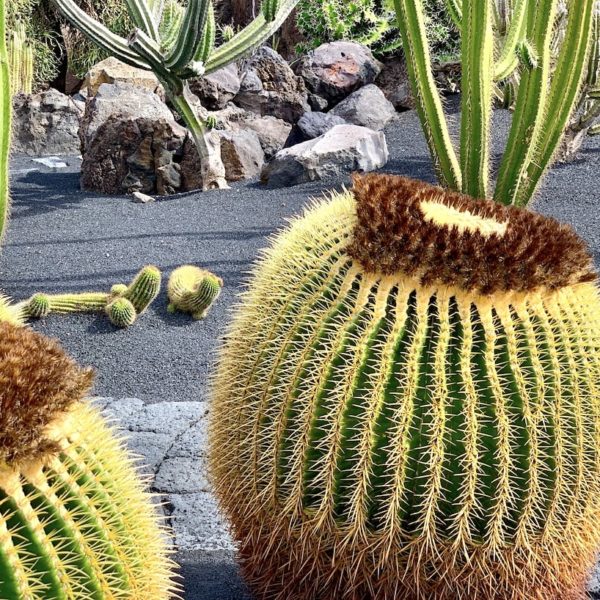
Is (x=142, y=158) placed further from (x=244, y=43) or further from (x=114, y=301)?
(x=114, y=301)

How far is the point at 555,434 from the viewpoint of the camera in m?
1.70

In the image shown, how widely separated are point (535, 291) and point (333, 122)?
748cm

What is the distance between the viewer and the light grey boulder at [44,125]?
426 inches

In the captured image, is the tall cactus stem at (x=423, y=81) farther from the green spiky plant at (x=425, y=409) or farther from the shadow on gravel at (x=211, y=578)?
the shadow on gravel at (x=211, y=578)

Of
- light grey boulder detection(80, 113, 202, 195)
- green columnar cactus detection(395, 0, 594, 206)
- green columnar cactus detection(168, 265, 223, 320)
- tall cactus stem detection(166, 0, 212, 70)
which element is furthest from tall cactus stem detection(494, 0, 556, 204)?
light grey boulder detection(80, 113, 202, 195)

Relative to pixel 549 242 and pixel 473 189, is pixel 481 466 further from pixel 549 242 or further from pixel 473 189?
pixel 473 189

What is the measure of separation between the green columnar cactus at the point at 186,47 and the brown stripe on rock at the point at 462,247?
5.79 m

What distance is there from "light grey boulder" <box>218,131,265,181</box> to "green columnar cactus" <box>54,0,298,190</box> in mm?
415

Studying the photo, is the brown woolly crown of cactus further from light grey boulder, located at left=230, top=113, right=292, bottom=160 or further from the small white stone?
light grey boulder, located at left=230, top=113, right=292, bottom=160

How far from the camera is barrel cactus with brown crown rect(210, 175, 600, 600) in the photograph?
1659 millimetres

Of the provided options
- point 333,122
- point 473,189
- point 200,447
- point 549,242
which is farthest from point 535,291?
point 333,122

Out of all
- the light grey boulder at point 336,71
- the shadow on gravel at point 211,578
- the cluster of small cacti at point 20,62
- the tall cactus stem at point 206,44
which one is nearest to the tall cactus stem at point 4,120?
the shadow on gravel at point 211,578

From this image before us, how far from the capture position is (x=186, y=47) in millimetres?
7207

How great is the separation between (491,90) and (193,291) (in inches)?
83.7
